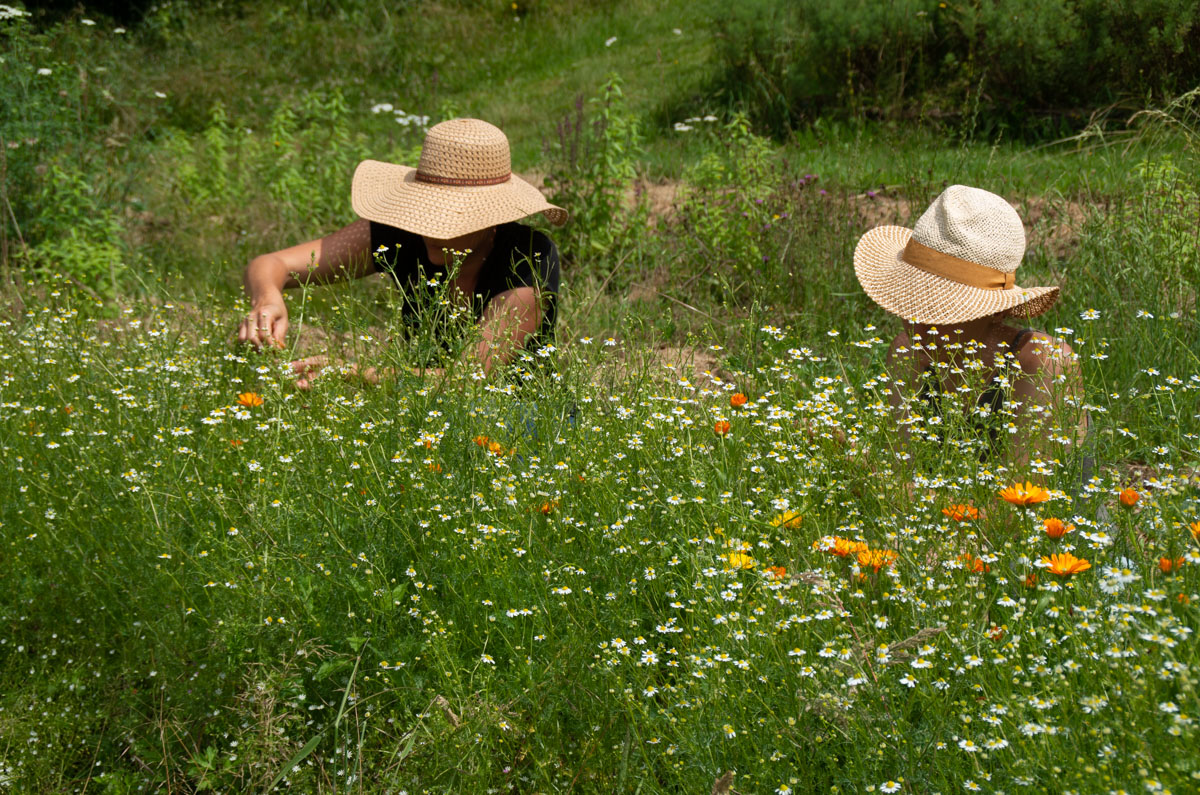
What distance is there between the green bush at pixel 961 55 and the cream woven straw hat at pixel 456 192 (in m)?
3.73

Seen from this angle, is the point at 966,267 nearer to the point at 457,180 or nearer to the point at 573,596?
the point at 573,596

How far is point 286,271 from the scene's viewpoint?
163 inches

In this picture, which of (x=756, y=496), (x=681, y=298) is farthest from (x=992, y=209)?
(x=681, y=298)

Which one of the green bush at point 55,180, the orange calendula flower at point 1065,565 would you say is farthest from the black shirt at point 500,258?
the green bush at point 55,180

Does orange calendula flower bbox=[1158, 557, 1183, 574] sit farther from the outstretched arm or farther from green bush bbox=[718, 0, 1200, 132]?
green bush bbox=[718, 0, 1200, 132]

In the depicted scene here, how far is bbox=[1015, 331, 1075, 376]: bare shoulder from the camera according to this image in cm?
289

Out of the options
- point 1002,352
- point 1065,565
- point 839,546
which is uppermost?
point 1065,565

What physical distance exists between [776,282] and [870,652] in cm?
324

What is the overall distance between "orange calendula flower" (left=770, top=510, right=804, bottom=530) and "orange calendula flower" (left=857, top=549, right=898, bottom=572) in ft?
0.64

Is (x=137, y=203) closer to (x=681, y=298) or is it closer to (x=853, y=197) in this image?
(x=681, y=298)

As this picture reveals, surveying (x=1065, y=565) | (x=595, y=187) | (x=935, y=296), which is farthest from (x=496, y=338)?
(x=595, y=187)

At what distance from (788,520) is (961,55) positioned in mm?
6744

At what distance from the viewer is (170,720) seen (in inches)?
100

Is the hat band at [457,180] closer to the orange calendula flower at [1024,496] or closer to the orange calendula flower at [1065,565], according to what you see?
the orange calendula flower at [1024,496]
